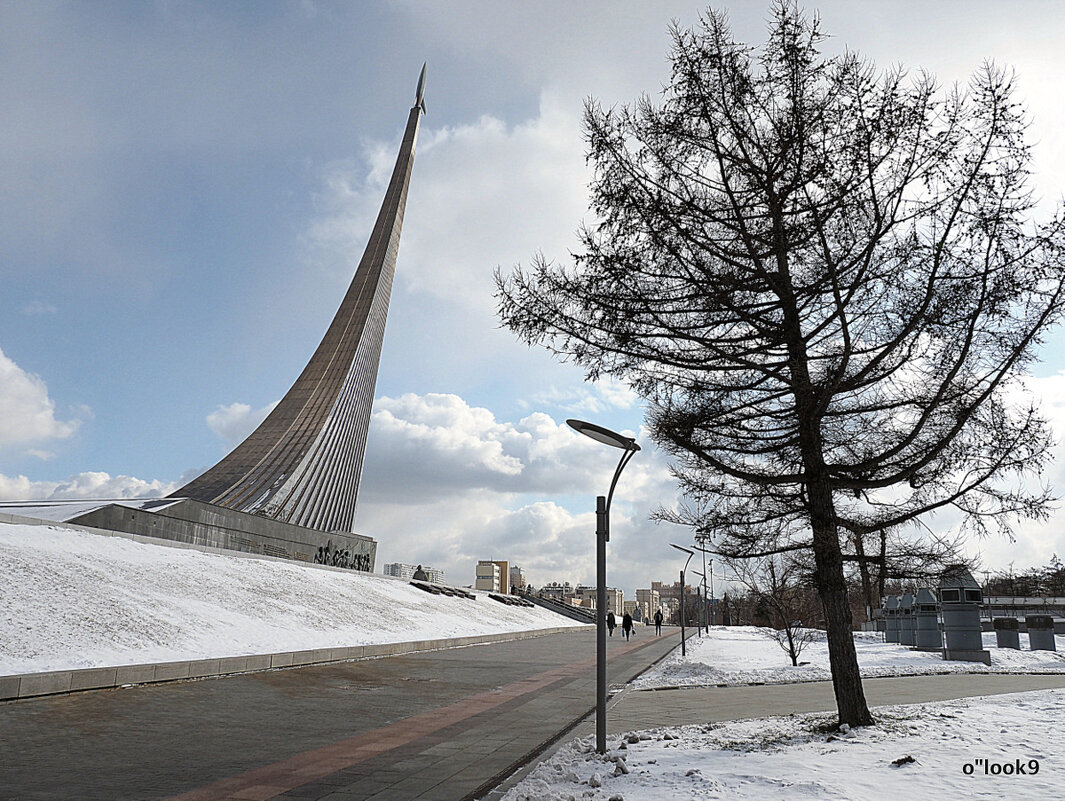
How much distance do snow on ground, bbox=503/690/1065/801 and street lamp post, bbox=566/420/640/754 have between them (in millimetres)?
292

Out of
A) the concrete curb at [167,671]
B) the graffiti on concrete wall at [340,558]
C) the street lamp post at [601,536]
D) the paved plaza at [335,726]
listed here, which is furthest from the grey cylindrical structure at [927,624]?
the graffiti on concrete wall at [340,558]

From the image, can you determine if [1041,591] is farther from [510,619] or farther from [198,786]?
[198,786]

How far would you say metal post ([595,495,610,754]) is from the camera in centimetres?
537

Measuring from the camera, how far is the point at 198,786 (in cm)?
466

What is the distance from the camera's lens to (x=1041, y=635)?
823 inches

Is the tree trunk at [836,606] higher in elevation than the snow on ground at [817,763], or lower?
higher

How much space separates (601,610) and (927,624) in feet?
66.9

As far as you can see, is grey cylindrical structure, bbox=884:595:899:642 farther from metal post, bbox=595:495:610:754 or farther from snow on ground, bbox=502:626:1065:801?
metal post, bbox=595:495:610:754

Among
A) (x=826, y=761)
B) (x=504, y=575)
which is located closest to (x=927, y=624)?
(x=826, y=761)

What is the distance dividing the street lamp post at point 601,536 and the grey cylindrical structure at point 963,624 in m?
14.8

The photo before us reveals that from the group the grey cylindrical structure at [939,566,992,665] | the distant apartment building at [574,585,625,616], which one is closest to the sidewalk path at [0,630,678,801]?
the grey cylindrical structure at [939,566,992,665]

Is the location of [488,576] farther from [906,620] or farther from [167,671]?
[167,671]

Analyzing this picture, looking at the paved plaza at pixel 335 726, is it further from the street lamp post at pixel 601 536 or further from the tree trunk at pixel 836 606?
the tree trunk at pixel 836 606

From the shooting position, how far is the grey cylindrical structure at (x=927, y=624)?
2097 cm
